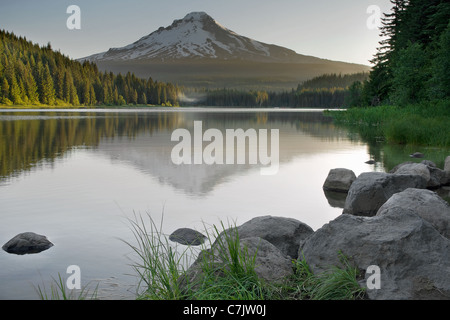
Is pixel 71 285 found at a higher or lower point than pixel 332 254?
lower

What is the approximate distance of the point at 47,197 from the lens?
40.8ft

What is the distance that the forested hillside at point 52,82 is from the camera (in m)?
120

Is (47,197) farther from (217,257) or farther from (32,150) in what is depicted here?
(32,150)

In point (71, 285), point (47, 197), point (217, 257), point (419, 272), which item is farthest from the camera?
point (47, 197)

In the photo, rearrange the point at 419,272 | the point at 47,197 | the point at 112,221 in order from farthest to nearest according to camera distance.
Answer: the point at 47,197 < the point at 112,221 < the point at 419,272

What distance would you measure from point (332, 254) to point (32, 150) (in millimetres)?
20298

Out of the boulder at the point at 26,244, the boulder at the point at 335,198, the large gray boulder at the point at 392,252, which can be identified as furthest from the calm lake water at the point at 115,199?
the large gray boulder at the point at 392,252

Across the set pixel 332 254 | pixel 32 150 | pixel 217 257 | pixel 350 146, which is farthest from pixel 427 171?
pixel 32 150

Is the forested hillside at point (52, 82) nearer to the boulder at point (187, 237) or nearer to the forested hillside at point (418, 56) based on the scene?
the forested hillside at point (418, 56)

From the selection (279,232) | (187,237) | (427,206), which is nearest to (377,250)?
(279,232)

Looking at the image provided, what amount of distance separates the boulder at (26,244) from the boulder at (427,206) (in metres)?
5.62

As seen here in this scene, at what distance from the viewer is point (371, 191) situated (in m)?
10.6

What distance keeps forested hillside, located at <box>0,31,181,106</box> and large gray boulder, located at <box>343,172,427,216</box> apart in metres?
119

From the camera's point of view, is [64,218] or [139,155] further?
[139,155]
